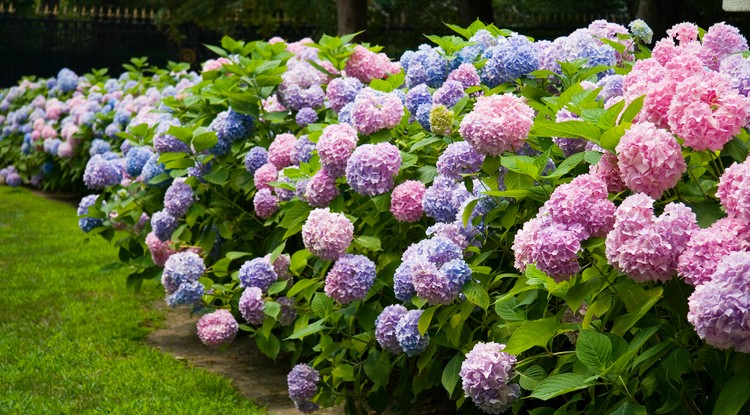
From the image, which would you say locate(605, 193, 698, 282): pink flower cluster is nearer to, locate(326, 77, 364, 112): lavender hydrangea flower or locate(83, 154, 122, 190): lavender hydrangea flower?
locate(326, 77, 364, 112): lavender hydrangea flower

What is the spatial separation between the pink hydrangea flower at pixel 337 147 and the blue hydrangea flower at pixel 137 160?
215cm

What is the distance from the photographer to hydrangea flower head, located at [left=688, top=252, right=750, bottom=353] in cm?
188

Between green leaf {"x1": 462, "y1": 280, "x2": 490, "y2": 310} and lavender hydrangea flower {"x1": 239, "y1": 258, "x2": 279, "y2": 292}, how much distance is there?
1.34m

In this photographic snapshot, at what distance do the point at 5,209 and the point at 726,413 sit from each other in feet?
32.5

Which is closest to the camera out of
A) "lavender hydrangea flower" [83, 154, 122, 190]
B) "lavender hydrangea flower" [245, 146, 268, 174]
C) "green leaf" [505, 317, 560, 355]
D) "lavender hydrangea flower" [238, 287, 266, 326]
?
"green leaf" [505, 317, 560, 355]

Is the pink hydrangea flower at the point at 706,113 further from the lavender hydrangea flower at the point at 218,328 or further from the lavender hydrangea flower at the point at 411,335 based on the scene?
the lavender hydrangea flower at the point at 218,328

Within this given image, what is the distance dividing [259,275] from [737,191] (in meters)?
2.39

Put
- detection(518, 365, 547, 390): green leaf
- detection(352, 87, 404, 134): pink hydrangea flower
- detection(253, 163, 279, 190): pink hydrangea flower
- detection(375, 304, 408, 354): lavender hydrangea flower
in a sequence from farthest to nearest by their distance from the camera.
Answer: detection(253, 163, 279, 190): pink hydrangea flower
detection(352, 87, 404, 134): pink hydrangea flower
detection(375, 304, 408, 354): lavender hydrangea flower
detection(518, 365, 547, 390): green leaf

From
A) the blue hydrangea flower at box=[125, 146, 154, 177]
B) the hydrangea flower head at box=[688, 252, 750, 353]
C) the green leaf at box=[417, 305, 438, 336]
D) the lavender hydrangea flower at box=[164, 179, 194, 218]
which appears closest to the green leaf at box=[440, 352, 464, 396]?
the green leaf at box=[417, 305, 438, 336]

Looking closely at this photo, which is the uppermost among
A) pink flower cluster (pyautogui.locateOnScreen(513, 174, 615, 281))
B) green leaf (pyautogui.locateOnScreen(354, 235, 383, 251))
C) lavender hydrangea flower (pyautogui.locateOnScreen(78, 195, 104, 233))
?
pink flower cluster (pyautogui.locateOnScreen(513, 174, 615, 281))

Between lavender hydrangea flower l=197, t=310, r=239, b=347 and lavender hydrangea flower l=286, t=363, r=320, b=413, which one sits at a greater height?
lavender hydrangea flower l=286, t=363, r=320, b=413

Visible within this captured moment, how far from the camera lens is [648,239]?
2.10 m

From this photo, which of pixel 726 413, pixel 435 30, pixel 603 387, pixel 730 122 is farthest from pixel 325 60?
pixel 435 30

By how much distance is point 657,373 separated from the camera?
2.35 metres
